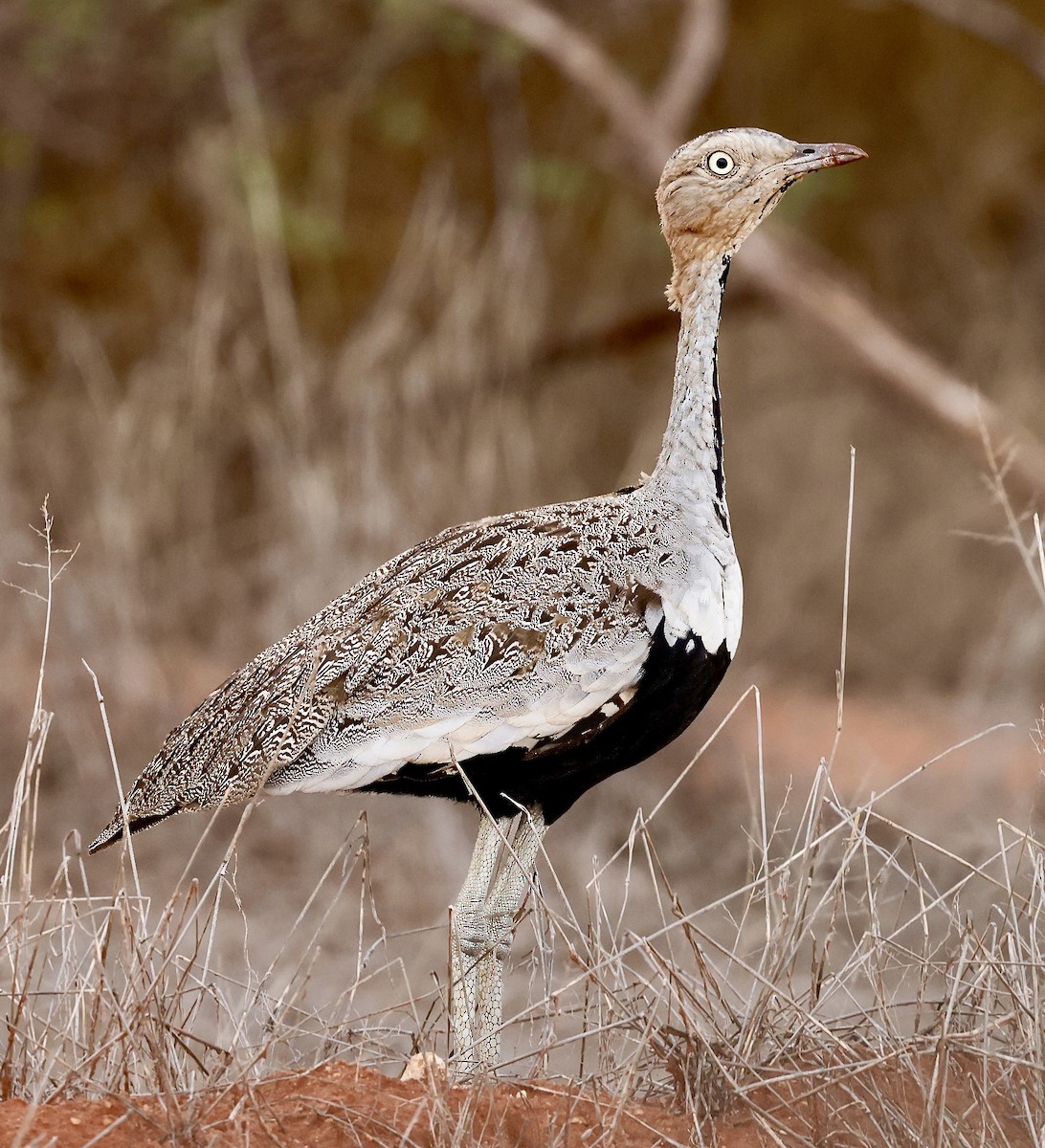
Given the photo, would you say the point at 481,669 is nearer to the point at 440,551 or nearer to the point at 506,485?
the point at 440,551

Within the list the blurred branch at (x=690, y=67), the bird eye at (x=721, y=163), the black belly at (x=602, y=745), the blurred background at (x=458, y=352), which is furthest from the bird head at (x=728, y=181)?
the blurred branch at (x=690, y=67)

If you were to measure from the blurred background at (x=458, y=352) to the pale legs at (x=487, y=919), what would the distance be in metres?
0.47

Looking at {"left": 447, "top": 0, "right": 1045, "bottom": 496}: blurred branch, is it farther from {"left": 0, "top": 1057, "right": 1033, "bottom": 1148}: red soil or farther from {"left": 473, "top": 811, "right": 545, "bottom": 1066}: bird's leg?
{"left": 0, "top": 1057, "right": 1033, "bottom": 1148}: red soil

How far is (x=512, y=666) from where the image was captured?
2.89m

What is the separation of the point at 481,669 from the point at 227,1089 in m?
0.87

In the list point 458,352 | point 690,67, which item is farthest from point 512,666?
point 690,67

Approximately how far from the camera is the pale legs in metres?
3.08

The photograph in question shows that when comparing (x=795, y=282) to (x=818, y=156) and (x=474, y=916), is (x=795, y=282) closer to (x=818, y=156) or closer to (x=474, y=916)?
(x=818, y=156)

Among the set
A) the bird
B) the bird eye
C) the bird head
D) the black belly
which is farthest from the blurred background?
the bird eye

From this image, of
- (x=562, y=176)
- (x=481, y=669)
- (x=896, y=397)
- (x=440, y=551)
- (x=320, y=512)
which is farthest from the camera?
(x=562, y=176)

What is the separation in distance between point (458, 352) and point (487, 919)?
3293mm

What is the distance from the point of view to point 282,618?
19.8ft

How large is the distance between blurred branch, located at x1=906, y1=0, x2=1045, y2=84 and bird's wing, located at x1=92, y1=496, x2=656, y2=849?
16.2ft

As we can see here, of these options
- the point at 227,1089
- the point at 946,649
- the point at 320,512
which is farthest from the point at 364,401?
the point at 946,649
